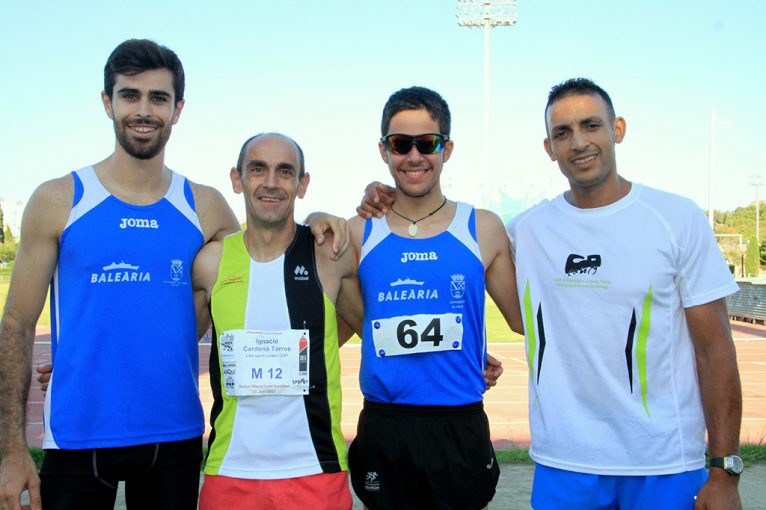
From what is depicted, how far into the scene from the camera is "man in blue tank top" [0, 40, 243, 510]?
276 cm

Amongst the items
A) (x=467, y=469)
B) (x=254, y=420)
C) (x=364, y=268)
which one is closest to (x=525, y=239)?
(x=364, y=268)

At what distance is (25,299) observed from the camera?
281cm

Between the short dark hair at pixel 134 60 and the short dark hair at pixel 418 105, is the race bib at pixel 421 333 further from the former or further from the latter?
the short dark hair at pixel 134 60

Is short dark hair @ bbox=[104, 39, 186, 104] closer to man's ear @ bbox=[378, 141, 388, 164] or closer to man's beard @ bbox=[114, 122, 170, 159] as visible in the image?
man's beard @ bbox=[114, 122, 170, 159]

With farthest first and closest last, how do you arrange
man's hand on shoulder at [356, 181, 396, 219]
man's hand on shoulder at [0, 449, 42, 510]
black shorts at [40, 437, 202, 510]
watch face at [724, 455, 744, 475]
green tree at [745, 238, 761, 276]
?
1. green tree at [745, 238, 761, 276]
2. man's hand on shoulder at [356, 181, 396, 219]
3. black shorts at [40, 437, 202, 510]
4. man's hand on shoulder at [0, 449, 42, 510]
5. watch face at [724, 455, 744, 475]

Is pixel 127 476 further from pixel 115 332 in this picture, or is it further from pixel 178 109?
pixel 178 109

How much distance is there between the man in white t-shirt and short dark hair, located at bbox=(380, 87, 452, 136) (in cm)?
65

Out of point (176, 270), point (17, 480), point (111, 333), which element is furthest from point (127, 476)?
point (176, 270)

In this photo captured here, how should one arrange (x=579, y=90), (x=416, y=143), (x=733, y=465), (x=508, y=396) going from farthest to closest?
(x=508, y=396)
(x=416, y=143)
(x=579, y=90)
(x=733, y=465)

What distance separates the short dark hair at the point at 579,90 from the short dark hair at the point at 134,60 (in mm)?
1640

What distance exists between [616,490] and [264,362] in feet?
4.67

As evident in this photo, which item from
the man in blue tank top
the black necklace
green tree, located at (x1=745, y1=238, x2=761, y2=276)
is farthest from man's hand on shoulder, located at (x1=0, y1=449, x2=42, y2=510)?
green tree, located at (x1=745, y1=238, x2=761, y2=276)

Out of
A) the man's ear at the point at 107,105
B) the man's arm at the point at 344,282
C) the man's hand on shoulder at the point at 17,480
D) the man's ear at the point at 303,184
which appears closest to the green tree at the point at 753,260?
the man's arm at the point at 344,282

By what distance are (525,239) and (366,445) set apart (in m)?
1.11
